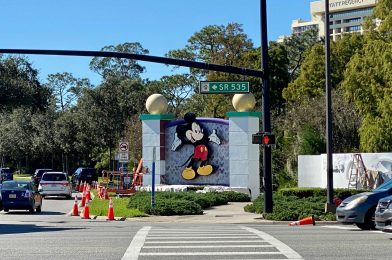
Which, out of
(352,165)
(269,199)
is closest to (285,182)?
(352,165)

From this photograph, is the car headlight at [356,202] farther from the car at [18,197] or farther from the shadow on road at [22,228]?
the car at [18,197]

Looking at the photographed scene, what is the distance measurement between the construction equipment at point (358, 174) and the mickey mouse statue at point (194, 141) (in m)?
8.18

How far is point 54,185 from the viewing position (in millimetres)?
43062

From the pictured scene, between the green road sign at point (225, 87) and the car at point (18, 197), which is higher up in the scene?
the green road sign at point (225, 87)

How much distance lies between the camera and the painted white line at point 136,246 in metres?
13.1

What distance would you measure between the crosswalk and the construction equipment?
1619cm

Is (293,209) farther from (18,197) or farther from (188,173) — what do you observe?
(188,173)

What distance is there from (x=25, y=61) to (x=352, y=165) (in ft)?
158

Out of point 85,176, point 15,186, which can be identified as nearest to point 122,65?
point 85,176

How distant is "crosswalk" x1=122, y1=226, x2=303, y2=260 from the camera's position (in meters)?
13.2

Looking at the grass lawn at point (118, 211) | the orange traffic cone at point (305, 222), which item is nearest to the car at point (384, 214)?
the orange traffic cone at point (305, 222)

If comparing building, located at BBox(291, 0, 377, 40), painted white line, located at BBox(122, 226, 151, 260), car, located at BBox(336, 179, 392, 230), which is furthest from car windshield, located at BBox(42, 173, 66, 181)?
building, located at BBox(291, 0, 377, 40)

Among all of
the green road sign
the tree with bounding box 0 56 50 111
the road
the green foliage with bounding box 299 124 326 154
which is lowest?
the road

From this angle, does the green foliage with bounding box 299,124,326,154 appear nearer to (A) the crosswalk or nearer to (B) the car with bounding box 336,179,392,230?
(B) the car with bounding box 336,179,392,230
